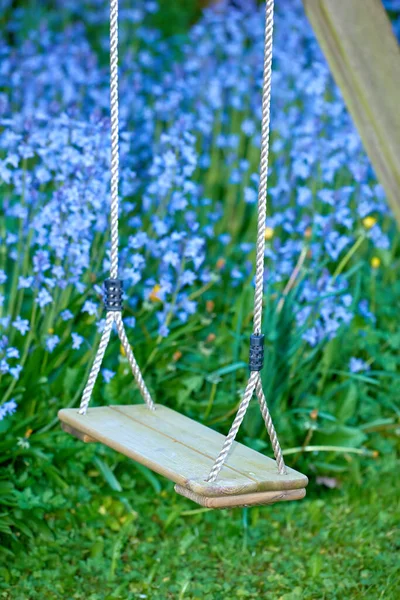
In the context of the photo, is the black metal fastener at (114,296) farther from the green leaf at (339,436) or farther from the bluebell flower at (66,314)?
the green leaf at (339,436)

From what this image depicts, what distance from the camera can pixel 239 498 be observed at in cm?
226

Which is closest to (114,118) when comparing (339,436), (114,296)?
(114,296)

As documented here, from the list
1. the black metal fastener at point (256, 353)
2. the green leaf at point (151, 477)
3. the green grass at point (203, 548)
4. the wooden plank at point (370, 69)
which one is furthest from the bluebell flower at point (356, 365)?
the black metal fastener at point (256, 353)

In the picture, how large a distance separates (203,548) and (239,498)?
3.23ft

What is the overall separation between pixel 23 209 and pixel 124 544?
1280 millimetres

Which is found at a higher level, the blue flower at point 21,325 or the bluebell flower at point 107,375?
the blue flower at point 21,325

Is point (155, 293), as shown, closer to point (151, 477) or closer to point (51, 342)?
point (51, 342)

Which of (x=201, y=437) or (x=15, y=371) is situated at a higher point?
(x=15, y=371)

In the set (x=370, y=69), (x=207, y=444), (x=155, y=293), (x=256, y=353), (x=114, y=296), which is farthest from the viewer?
(x=155, y=293)

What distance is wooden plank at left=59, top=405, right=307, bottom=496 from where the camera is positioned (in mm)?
2254

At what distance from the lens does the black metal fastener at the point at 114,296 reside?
2.63 m

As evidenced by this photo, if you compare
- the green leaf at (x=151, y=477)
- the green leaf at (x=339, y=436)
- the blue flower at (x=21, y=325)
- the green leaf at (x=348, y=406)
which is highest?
the blue flower at (x=21, y=325)

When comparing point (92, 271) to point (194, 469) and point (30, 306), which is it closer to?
point (30, 306)

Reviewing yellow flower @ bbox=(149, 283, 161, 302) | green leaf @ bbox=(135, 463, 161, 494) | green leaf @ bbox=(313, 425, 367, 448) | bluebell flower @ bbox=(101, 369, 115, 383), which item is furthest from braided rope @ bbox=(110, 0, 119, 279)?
green leaf @ bbox=(313, 425, 367, 448)
